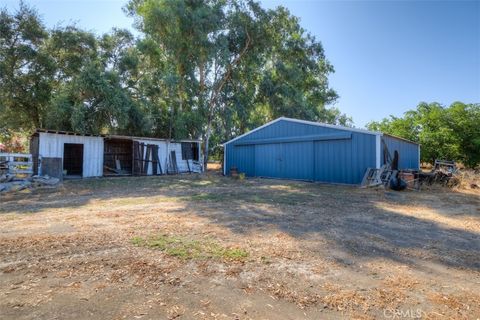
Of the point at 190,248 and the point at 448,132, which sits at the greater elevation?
the point at 448,132

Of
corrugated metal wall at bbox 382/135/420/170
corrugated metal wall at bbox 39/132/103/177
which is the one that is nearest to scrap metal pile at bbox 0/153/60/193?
corrugated metal wall at bbox 39/132/103/177

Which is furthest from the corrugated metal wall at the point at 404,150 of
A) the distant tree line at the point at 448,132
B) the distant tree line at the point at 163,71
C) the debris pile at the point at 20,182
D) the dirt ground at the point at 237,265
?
the debris pile at the point at 20,182

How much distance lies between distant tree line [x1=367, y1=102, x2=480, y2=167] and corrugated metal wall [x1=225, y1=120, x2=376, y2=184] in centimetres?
1280

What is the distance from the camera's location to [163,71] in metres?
19.3

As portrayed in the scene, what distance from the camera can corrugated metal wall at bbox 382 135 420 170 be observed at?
12.3 m

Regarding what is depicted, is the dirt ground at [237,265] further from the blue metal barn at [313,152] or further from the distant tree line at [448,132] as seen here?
the distant tree line at [448,132]

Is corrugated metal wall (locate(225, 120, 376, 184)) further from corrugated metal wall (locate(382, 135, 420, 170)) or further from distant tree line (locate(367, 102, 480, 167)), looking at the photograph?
distant tree line (locate(367, 102, 480, 167))

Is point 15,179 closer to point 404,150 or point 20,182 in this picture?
point 20,182

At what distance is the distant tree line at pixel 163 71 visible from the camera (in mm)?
16125

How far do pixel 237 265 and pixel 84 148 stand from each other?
13612 millimetres

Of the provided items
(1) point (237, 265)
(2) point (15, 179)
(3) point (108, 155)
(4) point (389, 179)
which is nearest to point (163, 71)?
(3) point (108, 155)
